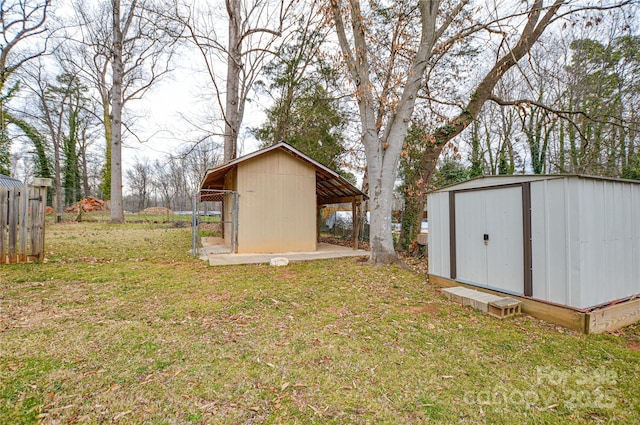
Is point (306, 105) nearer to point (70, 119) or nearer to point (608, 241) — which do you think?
point (608, 241)

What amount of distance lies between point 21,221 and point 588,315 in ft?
32.7

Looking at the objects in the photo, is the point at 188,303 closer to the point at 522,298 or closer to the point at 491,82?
the point at 522,298

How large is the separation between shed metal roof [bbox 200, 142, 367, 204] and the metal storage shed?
189 inches

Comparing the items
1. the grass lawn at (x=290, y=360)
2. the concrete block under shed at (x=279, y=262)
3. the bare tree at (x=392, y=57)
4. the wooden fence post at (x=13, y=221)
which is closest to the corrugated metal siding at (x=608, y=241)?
the grass lawn at (x=290, y=360)

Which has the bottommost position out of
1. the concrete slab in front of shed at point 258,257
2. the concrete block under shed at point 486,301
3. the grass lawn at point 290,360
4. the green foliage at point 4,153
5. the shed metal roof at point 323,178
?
the grass lawn at point 290,360

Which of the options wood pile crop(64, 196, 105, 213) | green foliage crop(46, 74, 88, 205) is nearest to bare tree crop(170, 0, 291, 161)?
green foliage crop(46, 74, 88, 205)

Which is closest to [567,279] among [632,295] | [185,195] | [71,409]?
[632,295]

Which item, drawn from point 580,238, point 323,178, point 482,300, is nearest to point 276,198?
point 323,178

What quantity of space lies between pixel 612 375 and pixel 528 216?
1955 millimetres

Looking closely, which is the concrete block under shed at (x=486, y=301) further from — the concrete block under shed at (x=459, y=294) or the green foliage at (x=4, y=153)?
the green foliage at (x=4, y=153)

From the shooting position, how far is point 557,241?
353cm

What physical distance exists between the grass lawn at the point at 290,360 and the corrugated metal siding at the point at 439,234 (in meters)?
0.62

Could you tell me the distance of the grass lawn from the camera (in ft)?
6.49

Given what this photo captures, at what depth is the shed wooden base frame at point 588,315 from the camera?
333 centimetres
